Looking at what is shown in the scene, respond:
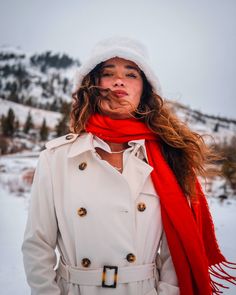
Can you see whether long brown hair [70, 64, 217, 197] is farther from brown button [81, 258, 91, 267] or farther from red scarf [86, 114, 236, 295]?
brown button [81, 258, 91, 267]

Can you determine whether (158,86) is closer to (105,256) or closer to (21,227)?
(105,256)

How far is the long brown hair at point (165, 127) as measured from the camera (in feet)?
5.87

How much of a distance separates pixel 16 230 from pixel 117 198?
3349 mm

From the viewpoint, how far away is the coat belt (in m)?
1.41

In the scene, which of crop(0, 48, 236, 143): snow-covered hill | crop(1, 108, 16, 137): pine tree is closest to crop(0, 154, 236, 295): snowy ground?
crop(1, 108, 16, 137): pine tree

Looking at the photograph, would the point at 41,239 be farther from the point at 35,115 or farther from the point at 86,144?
the point at 35,115

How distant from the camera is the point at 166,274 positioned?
5.25 ft

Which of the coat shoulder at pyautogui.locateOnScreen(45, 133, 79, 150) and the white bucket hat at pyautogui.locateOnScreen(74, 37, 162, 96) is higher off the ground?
the white bucket hat at pyautogui.locateOnScreen(74, 37, 162, 96)

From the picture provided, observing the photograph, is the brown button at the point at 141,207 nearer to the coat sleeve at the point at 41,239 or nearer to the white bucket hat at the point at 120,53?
the coat sleeve at the point at 41,239

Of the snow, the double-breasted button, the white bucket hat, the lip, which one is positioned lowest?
the snow

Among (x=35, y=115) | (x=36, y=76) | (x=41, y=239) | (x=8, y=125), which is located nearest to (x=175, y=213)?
(x=41, y=239)

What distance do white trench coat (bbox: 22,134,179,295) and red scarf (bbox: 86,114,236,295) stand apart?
7 centimetres

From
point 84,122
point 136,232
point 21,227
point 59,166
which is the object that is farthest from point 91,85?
point 21,227

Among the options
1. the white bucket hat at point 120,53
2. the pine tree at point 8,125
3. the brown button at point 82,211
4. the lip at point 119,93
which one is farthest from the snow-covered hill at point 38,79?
the brown button at point 82,211
